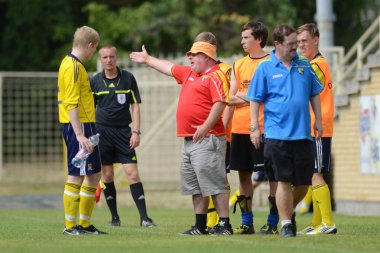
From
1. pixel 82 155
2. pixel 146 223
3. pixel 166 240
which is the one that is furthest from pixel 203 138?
pixel 146 223

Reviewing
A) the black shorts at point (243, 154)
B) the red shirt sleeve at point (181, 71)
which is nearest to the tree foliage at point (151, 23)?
the black shorts at point (243, 154)

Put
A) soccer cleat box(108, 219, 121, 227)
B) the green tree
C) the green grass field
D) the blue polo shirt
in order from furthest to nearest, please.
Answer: the green tree
soccer cleat box(108, 219, 121, 227)
the blue polo shirt
the green grass field

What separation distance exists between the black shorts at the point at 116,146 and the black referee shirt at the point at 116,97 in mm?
89

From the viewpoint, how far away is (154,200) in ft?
74.3

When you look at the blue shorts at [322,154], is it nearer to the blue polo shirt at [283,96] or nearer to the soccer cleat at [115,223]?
the blue polo shirt at [283,96]

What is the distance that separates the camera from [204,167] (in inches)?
493

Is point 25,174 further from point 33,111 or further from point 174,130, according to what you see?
point 174,130

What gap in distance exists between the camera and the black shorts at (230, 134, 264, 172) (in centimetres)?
1329

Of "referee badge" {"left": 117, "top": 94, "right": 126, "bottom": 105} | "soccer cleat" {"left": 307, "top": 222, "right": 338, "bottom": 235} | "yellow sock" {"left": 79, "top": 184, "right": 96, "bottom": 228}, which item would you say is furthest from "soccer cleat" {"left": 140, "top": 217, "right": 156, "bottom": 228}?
"soccer cleat" {"left": 307, "top": 222, "right": 338, "bottom": 235}

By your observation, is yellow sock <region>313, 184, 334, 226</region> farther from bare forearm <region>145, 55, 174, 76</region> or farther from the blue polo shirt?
bare forearm <region>145, 55, 174, 76</region>

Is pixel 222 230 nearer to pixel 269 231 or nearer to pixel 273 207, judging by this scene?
pixel 269 231

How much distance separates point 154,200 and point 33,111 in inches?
252

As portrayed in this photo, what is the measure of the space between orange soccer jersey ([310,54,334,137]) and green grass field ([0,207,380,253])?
3.81ft

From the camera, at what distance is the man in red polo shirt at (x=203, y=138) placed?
1253cm
